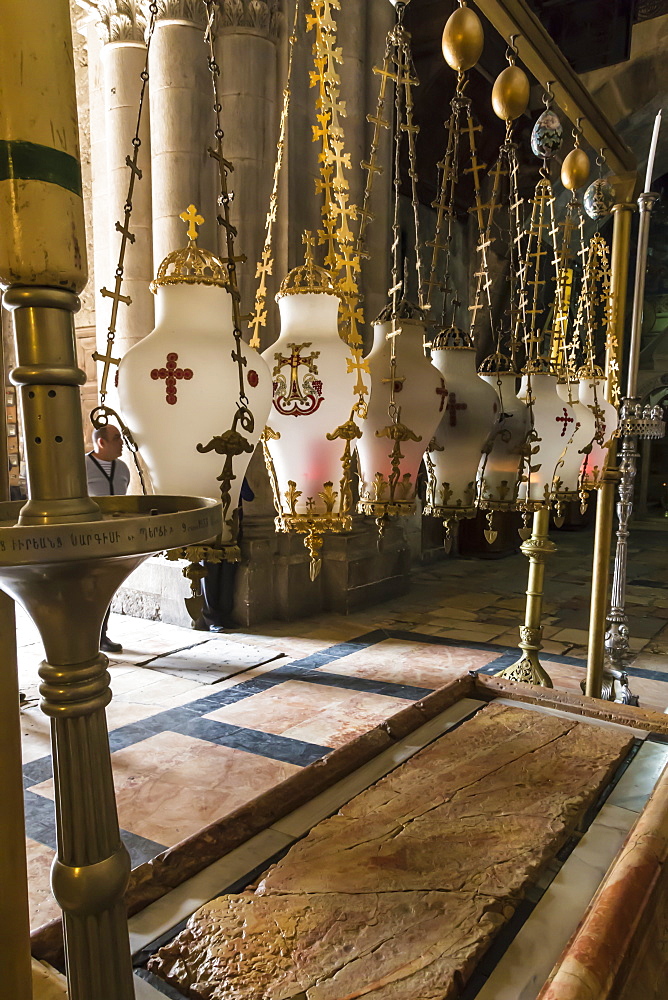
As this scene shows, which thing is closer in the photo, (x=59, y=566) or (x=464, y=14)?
(x=59, y=566)

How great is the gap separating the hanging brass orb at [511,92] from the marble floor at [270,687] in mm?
2102

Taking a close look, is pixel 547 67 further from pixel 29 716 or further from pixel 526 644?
pixel 29 716

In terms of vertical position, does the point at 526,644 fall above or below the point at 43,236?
below

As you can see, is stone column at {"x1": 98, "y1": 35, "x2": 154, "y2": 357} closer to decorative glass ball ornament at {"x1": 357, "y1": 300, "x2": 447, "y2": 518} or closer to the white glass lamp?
the white glass lamp

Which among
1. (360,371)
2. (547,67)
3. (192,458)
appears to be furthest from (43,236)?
(547,67)

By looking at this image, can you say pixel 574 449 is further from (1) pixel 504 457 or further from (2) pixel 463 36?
(2) pixel 463 36

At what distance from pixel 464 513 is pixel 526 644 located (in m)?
1.63

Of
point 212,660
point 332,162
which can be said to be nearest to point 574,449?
point 332,162

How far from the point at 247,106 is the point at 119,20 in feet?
4.67

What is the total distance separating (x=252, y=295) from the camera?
4.76 meters

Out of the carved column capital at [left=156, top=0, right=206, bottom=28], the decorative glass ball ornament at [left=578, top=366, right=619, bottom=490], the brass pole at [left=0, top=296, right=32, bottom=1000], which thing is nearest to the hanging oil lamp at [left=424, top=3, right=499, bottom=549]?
the decorative glass ball ornament at [left=578, top=366, right=619, bottom=490]

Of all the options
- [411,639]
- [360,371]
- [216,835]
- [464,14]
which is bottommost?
[411,639]

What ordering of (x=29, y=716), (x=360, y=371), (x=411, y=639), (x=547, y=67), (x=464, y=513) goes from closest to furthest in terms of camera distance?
(x=360, y=371), (x=464, y=513), (x=547, y=67), (x=29, y=716), (x=411, y=639)

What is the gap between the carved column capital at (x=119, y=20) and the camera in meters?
5.08
